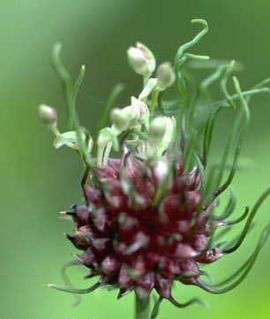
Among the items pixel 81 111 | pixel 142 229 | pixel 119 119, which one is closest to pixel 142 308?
pixel 142 229

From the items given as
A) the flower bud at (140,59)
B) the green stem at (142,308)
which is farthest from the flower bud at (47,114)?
the green stem at (142,308)

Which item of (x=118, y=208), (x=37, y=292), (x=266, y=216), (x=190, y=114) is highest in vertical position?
(x=190, y=114)

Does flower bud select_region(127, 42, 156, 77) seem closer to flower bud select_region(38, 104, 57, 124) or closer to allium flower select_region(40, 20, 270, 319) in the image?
allium flower select_region(40, 20, 270, 319)

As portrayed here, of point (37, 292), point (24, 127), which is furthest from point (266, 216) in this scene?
point (24, 127)

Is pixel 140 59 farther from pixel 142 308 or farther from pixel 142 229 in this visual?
pixel 142 308

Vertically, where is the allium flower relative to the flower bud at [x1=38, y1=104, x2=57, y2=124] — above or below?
below

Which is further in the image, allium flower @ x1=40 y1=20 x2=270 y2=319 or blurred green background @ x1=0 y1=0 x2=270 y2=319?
blurred green background @ x1=0 y1=0 x2=270 y2=319

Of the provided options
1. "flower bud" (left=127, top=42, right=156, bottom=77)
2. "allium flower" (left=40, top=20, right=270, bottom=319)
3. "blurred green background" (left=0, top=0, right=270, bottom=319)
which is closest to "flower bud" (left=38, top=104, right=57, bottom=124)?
"allium flower" (left=40, top=20, right=270, bottom=319)

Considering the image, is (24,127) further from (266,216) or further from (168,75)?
(168,75)
